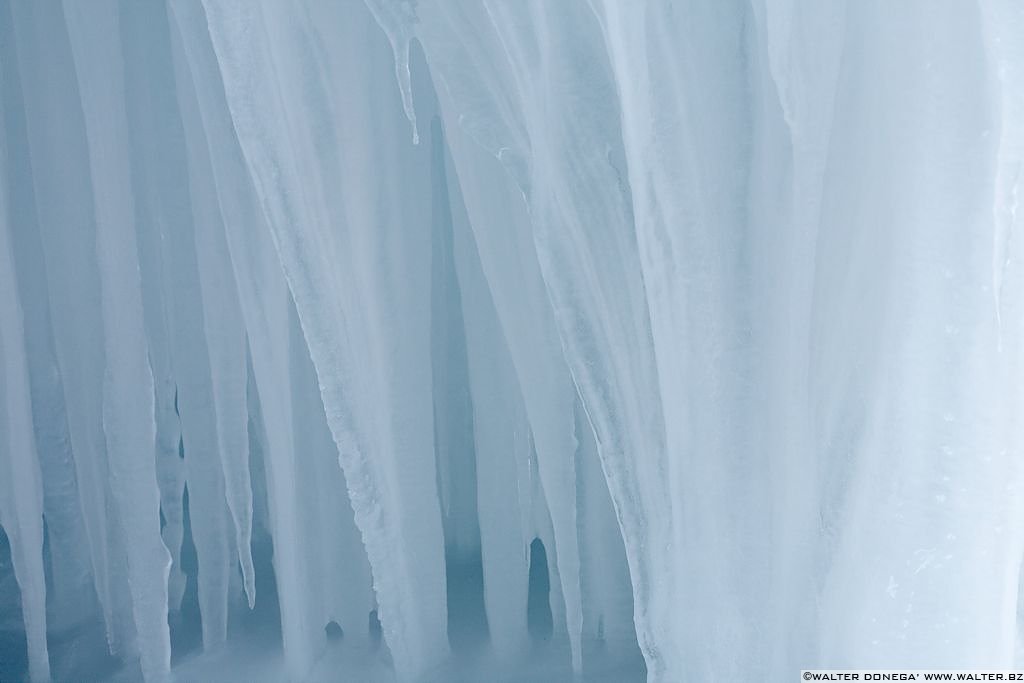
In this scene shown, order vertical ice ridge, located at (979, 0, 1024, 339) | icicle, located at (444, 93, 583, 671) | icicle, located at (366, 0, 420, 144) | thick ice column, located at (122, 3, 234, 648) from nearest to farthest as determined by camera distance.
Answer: vertical ice ridge, located at (979, 0, 1024, 339) < icicle, located at (366, 0, 420, 144) < icicle, located at (444, 93, 583, 671) < thick ice column, located at (122, 3, 234, 648)

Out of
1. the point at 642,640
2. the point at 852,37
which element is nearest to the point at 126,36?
the point at 852,37

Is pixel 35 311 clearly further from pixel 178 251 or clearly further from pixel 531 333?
pixel 531 333

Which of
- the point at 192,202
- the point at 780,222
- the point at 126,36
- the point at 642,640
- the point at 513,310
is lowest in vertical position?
the point at 642,640

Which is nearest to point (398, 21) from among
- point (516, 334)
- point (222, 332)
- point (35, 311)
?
point (516, 334)

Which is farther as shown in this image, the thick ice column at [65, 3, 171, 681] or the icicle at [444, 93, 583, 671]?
the thick ice column at [65, 3, 171, 681]

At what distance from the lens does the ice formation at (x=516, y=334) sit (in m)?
1.07

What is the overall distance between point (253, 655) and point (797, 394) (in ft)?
3.73

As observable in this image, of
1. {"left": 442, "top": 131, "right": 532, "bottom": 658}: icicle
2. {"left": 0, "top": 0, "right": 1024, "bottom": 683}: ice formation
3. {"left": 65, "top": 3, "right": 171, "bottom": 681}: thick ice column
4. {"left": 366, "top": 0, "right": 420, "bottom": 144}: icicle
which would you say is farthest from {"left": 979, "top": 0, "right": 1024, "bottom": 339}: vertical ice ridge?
{"left": 65, "top": 3, "right": 171, "bottom": 681}: thick ice column

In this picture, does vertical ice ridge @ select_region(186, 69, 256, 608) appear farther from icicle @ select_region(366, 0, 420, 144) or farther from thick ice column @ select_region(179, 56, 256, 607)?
icicle @ select_region(366, 0, 420, 144)

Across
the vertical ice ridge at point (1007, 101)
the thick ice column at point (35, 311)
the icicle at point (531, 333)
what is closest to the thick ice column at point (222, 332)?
the thick ice column at point (35, 311)

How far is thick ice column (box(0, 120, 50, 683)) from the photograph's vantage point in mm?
1653

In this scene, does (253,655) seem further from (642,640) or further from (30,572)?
(642,640)

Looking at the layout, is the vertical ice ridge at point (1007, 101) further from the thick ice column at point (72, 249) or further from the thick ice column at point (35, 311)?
the thick ice column at point (35, 311)

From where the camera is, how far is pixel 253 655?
169cm
